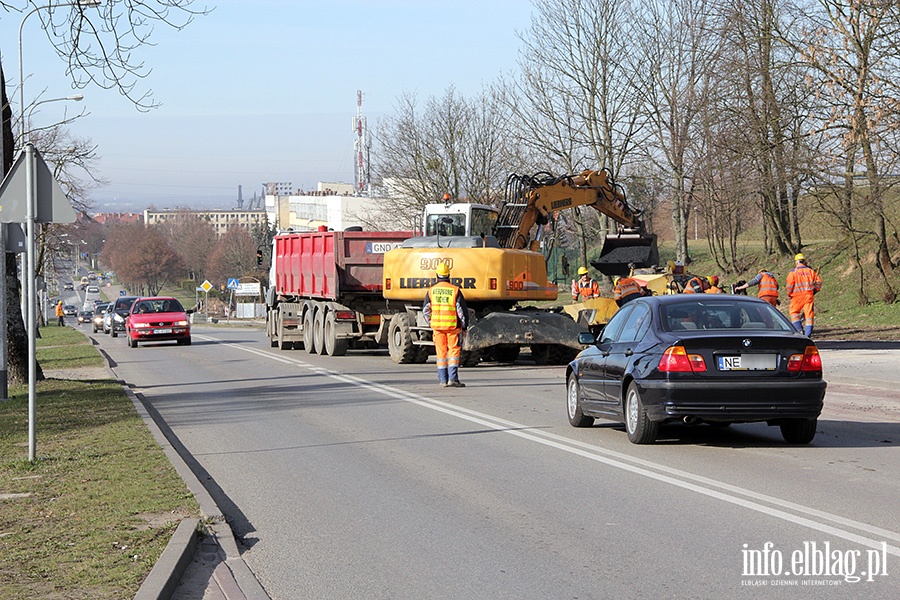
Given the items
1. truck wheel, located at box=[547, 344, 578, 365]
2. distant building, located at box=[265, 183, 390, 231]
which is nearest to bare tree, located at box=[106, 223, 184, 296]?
distant building, located at box=[265, 183, 390, 231]

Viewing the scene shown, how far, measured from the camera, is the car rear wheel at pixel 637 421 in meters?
11.6

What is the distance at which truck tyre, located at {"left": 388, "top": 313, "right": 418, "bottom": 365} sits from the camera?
24609 mm

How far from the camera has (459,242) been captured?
80.7 feet

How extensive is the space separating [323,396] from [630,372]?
25.3 ft

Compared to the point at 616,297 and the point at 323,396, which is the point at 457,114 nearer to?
the point at 616,297

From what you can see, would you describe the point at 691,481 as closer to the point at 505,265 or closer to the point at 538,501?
the point at 538,501

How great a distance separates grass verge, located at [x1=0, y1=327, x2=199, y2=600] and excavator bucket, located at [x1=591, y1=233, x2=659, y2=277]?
15540 mm

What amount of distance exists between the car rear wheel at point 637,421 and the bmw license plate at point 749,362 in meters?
0.91

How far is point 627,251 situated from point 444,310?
10.7 metres

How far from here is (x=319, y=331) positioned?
2945 cm

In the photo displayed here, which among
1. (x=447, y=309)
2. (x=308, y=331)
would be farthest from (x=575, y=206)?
(x=447, y=309)

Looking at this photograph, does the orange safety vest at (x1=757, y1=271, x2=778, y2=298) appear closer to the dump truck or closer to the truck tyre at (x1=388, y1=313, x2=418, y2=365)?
the truck tyre at (x1=388, y1=313, x2=418, y2=365)

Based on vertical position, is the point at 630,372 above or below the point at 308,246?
below

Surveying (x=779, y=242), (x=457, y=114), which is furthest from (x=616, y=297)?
(x=457, y=114)
